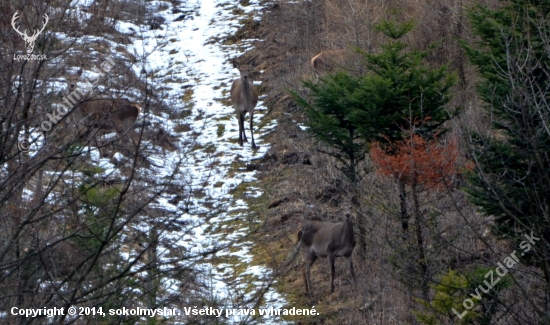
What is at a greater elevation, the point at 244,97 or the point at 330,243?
the point at 244,97

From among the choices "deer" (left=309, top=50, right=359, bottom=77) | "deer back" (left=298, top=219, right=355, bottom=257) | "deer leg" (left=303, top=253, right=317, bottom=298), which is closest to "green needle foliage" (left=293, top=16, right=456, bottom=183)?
"deer back" (left=298, top=219, right=355, bottom=257)

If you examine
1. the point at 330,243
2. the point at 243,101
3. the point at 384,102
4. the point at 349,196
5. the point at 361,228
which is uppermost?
the point at 243,101

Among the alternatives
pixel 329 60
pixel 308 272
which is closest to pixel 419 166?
pixel 308 272

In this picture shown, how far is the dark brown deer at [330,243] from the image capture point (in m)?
11.9

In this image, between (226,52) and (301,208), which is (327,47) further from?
(301,208)

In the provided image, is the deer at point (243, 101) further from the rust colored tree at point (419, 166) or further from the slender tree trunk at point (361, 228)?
the rust colored tree at point (419, 166)

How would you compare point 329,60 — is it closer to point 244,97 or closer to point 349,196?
point 244,97

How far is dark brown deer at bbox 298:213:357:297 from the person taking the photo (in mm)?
11859

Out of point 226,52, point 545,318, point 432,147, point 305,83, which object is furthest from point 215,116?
point 545,318

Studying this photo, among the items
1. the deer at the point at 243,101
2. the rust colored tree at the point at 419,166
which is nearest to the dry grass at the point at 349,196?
the rust colored tree at the point at 419,166

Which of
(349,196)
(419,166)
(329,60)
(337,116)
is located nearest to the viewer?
(419,166)

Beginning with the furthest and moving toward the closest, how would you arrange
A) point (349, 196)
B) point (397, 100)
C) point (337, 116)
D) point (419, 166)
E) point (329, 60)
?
1. point (329, 60)
2. point (349, 196)
3. point (337, 116)
4. point (397, 100)
5. point (419, 166)

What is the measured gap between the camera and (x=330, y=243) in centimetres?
1190

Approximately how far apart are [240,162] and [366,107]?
6.27 meters
